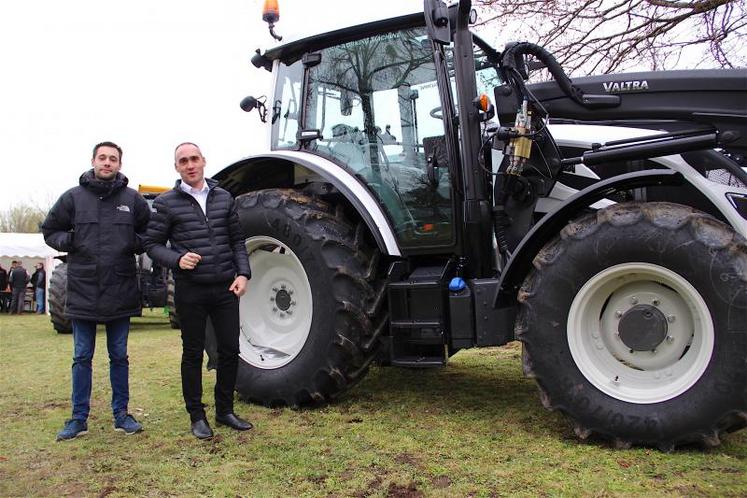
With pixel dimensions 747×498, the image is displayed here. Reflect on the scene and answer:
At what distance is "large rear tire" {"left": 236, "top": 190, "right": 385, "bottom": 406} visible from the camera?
14.7 ft

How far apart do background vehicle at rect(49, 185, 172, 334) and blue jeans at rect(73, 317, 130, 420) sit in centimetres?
666

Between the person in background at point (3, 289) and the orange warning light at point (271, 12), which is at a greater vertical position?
the orange warning light at point (271, 12)

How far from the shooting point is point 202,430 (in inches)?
161

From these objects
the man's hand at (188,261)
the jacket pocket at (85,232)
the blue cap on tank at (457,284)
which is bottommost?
Result: the blue cap on tank at (457,284)

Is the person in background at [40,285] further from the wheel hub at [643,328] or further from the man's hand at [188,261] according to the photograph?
the wheel hub at [643,328]

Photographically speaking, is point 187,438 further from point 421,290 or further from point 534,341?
point 534,341

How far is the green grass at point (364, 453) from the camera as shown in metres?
3.15

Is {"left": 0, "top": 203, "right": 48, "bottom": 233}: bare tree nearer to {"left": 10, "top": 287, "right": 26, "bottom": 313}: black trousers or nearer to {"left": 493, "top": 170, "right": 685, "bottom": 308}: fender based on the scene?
{"left": 10, "top": 287, "right": 26, "bottom": 313}: black trousers

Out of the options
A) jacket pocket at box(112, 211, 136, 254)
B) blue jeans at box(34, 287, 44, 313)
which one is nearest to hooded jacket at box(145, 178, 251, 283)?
jacket pocket at box(112, 211, 136, 254)

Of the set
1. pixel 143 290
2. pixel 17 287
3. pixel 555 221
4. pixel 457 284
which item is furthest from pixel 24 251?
pixel 555 221

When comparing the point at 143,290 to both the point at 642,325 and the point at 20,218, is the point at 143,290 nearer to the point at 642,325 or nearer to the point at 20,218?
the point at 642,325

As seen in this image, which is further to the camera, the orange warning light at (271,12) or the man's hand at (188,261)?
the orange warning light at (271,12)

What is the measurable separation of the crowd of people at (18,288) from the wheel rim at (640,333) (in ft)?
55.9

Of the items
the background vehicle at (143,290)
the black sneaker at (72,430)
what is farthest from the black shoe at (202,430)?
the background vehicle at (143,290)
